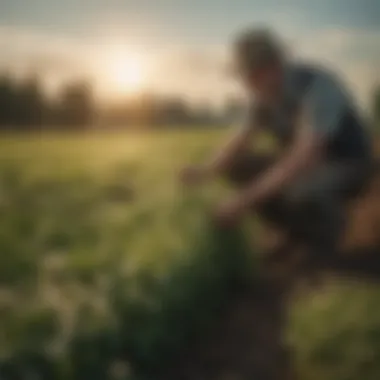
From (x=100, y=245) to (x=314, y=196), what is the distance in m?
0.35

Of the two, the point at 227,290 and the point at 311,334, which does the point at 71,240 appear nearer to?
the point at 227,290

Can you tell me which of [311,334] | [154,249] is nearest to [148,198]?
[154,249]

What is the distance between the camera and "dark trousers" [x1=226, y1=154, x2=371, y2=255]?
126 centimetres

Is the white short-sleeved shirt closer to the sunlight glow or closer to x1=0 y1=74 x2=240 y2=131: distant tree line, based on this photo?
x1=0 y1=74 x2=240 y2=131: distant tree line

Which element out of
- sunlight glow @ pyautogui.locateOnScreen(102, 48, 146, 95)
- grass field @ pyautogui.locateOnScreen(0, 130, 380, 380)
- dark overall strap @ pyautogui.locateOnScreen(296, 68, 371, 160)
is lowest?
grass field @ pyautogui.locateOnScreen(0, 130, 380, 380)

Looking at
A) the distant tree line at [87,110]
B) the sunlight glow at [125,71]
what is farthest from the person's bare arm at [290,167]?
the sunlight glow at [125,71]

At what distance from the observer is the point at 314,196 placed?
1266 millimetres

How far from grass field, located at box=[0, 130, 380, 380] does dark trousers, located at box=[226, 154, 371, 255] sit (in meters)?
0.06

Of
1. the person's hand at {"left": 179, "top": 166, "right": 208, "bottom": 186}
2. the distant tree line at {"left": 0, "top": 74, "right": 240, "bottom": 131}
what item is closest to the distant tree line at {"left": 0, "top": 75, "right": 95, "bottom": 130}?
the distant tree line at {"left": 0, "top": 74, "right": 240, "bottom": 131}

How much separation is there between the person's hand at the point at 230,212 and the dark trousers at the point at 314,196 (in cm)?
3

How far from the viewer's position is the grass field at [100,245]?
3.98 feet

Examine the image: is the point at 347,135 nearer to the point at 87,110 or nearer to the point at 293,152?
the point at 293,152

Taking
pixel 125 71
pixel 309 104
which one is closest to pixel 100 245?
pixel 125 71

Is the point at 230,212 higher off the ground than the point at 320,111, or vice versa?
the point at 320,111
